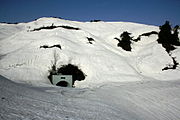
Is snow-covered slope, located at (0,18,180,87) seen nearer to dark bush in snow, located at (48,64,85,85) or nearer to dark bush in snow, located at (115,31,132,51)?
dark bush in snow, located at (48,64,85,85)

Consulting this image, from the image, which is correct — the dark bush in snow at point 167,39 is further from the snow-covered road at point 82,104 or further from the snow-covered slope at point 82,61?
the snow-covered road at point 82,104

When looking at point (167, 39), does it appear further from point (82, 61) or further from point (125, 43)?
point (82, 61)

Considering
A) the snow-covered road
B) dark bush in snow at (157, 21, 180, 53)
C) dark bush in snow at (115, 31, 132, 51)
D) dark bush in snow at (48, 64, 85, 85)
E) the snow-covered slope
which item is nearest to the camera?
the snow-covered road

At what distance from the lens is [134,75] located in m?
28.7

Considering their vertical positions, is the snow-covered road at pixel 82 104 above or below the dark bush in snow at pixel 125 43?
below

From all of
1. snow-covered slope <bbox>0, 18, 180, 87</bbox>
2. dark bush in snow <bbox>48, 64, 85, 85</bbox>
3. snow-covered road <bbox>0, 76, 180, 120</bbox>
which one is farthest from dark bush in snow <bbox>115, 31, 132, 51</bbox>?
snow-covered road <bbox>0, 76, 180, 120</bbox>

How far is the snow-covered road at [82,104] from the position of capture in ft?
17.2

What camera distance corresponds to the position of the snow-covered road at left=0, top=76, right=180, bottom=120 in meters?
5.24

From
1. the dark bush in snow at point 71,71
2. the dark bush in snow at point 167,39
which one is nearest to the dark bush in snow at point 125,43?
the dark bush in snow at point 167,39

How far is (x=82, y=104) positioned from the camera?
807 cm

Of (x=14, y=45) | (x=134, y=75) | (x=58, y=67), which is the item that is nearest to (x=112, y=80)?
(x=134, y=75)

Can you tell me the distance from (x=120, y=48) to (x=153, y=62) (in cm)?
1083

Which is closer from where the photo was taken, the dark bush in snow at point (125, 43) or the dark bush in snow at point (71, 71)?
the dark bush in snow at point (71, 71)

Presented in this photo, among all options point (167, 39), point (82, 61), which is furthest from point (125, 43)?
point (82, 61)
